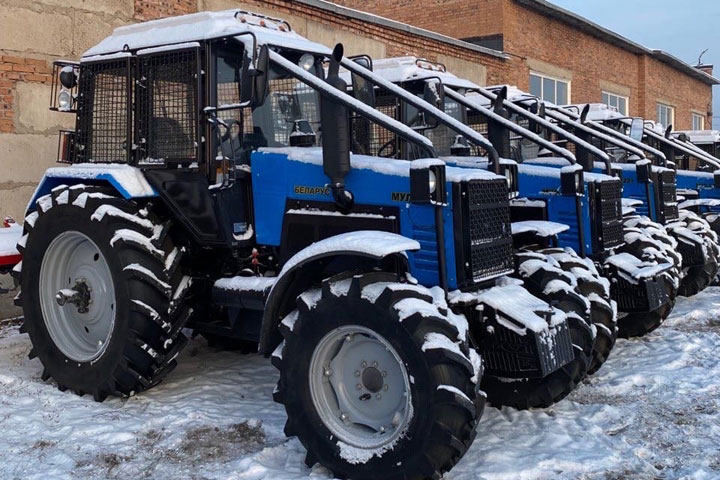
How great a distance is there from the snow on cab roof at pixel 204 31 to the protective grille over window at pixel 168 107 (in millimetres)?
145

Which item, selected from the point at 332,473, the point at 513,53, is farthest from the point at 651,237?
the point at 513,53

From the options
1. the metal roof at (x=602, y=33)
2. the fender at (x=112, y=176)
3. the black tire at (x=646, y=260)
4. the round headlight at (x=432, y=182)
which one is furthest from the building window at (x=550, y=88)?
the round headlight at (x=432, y=182)

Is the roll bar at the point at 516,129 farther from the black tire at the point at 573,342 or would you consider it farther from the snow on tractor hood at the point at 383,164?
the snow on tractor hood at the point at 383,164

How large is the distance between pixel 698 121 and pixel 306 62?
3449cm

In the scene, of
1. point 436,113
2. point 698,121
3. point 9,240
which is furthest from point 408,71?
point 698,121

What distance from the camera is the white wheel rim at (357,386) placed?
4.12 meters

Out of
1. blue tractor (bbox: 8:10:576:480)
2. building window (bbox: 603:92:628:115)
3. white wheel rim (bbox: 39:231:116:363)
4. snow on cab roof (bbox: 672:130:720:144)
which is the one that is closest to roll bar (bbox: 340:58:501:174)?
blue tractor (bbox: 8:10:576:480)

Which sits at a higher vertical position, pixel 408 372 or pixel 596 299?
pixel 596 299

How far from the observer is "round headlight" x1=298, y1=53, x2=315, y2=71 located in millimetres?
5570

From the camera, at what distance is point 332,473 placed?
4125mm

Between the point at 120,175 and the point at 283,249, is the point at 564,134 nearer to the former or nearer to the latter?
the point at 283,249

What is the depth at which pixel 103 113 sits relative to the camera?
19.7 feet

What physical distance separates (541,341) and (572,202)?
2791 millimetres

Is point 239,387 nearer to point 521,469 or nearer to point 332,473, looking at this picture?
point 332,473
